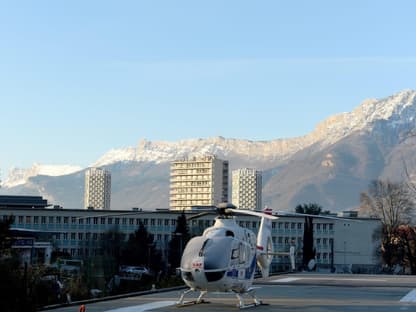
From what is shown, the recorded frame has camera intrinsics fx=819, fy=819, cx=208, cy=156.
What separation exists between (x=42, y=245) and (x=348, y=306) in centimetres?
4558

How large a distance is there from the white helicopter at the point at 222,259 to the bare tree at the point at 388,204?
83.5 m

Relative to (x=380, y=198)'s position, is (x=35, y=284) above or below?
below

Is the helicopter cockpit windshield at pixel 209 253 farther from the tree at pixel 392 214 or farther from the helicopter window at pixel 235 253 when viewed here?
the tree at pixel 392 214

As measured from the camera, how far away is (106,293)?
124ft

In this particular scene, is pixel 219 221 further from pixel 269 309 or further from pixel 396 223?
pixel 396 223

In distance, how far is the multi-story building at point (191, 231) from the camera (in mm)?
121188

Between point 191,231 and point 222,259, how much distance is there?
84867 millimetres

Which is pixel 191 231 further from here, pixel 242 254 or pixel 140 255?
pixel 242 254

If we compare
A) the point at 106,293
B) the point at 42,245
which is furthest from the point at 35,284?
the point at 42,245

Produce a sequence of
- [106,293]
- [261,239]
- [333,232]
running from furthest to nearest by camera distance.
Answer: [333,232], [106,293], [261,239]

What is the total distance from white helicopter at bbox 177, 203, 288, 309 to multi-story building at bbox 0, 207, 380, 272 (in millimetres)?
66659

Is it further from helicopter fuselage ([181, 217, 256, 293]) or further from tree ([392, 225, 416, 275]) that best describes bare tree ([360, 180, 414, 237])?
helicopter fuselage ([181, 217, 256, 293])

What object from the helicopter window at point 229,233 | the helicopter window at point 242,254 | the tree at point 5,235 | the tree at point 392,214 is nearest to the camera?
the tree at point 5,235

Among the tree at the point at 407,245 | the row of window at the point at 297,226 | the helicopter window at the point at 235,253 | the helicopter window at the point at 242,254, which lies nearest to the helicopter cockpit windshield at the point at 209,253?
the helicopter window at the point at 235,253
